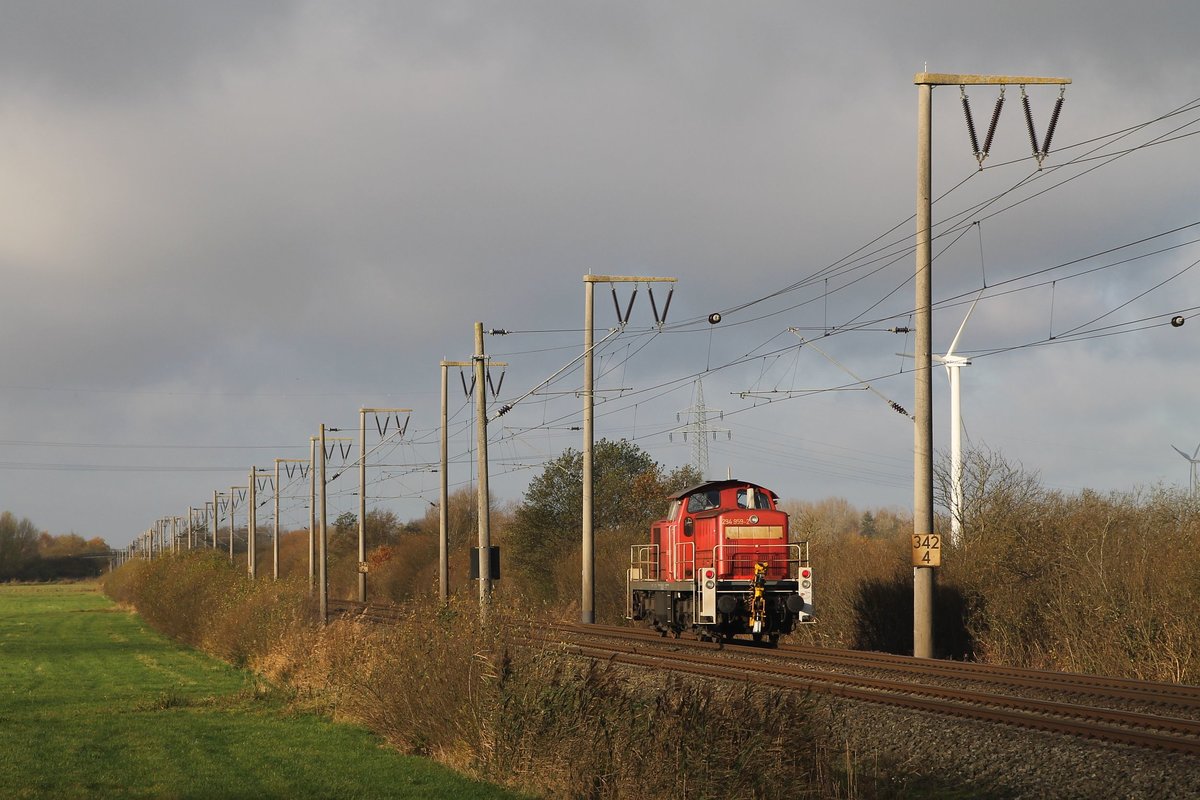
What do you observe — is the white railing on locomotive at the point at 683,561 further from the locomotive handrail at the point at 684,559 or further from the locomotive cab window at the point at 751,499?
the locomotive cab window at the point at 751,499

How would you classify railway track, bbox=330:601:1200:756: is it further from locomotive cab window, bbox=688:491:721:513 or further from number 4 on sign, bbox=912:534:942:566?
locomotive cab window, bbox=688:491:721:513

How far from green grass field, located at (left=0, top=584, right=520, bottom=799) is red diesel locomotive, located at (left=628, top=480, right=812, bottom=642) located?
9882 mm

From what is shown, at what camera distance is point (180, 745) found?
1956 centimetres

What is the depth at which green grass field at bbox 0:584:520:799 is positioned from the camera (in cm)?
1503

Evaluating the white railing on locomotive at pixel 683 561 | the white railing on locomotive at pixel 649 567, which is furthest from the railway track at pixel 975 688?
the white railing on locomotive at pixel 649 567

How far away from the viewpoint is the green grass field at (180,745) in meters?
15.0

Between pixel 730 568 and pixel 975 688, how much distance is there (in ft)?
34.8

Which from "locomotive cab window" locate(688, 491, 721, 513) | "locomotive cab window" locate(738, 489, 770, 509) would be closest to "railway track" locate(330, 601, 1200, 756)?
"locomotive cab window" locate(738, 489, 770, 509)

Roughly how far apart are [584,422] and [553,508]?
18.6 metres

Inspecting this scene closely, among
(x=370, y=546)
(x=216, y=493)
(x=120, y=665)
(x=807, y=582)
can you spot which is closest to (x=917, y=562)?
(x=807, y=582)

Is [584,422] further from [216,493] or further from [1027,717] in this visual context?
[216,493]

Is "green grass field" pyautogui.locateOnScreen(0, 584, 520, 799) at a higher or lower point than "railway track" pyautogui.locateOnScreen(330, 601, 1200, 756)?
lower

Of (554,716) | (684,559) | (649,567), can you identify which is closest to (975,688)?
(554,716)

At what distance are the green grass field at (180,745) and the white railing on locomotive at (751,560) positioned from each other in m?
10.3
